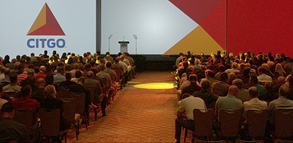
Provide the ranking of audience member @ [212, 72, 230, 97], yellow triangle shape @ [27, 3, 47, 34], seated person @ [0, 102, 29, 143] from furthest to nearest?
yellow triangle shape @ [27, 3, 47, 34], audience member @ [212, 72, 230, 97], seated person @ [0, 102, 29, 143]

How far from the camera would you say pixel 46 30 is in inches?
734

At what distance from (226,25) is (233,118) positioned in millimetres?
14773

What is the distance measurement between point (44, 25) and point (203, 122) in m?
14.9

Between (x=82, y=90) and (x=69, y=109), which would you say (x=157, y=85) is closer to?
(x=82, y=90)

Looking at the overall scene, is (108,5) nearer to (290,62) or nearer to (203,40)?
(203,40)

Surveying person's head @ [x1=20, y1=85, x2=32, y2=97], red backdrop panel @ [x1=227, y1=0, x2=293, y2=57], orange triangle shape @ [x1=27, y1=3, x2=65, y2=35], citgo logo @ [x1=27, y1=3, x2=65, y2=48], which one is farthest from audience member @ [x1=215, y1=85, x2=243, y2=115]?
orange triangle shape @ [x1=27, y1=3, x2=65, y2=35]

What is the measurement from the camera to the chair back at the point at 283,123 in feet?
17.9


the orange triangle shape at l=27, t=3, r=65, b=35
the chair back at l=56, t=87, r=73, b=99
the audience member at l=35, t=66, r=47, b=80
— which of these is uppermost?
the orange triangle shape at l=27, t=3, r=65, b=35

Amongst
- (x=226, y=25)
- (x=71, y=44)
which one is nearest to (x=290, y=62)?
(x=226, y=25)

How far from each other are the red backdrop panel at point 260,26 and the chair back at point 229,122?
11.5 meters

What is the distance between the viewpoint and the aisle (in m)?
6.88

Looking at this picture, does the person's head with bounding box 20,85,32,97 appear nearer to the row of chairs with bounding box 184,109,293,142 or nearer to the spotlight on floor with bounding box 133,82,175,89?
the row of chairs with bounding box 184,109,293,142

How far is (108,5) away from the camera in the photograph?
20.5m

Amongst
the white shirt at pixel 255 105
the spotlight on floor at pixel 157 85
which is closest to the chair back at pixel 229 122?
the white shirt at pixel 255 105
